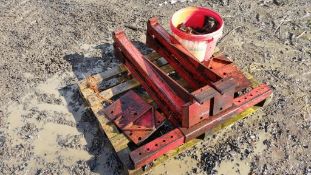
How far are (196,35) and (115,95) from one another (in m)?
1.34

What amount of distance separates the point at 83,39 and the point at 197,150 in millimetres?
2755

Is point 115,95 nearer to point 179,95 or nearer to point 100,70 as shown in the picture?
point 100,70

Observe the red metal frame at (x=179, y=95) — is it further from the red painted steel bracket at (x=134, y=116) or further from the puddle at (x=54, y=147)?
the puddle at (x=54, y=147)

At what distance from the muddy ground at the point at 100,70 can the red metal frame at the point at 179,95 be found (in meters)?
0.39

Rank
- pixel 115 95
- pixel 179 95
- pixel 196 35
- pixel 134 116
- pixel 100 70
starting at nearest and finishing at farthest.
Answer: pixel 179 95 < pixel 134 116 < pixel 196 35 < pixel 115 95 < pixel 100 70

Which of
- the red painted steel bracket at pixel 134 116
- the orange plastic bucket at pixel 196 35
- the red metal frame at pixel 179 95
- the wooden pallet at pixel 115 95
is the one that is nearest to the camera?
the red metal frame at pixel 179 95

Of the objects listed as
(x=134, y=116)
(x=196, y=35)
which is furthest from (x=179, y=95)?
(x=196, y=35)

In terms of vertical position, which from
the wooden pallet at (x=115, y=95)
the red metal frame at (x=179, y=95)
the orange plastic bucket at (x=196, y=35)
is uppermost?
the orange plastic bucket at (x=196, y=35)

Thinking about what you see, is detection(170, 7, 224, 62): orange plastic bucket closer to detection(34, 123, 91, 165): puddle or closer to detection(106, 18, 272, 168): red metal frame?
detection(106, 18, 272, 168): red metal frame

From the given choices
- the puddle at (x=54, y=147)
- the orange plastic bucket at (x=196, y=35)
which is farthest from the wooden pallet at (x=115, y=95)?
the orange plastic bucket at (x=196, y=35)

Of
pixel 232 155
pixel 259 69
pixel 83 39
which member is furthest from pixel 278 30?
pixel 83 39

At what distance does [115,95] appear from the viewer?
475 cm

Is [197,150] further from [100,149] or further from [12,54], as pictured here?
[12,54]

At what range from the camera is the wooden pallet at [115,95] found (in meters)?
3.93
